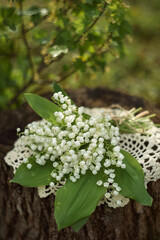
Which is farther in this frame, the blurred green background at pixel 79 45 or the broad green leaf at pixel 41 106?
the blurred green background at pixel 79 45

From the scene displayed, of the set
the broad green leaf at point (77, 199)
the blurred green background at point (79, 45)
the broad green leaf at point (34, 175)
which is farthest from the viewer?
the blurred green background at point (79, 45)

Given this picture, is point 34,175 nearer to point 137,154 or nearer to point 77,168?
point 77,168

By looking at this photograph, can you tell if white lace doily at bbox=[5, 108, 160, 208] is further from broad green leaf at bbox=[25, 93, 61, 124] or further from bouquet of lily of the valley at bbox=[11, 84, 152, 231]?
broad green leaf at bbox=[25, 93, 61, 124]

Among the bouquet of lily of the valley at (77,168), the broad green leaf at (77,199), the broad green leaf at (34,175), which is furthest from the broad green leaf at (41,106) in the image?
the broad green leaf at (77,199)

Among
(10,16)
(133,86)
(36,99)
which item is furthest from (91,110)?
(133,86)

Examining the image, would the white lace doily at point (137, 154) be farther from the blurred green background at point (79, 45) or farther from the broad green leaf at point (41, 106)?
the blurred green background at point (79, 45)
